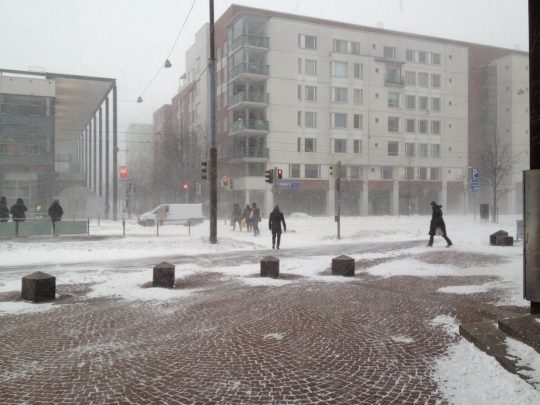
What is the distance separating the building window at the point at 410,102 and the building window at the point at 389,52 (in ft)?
16.3

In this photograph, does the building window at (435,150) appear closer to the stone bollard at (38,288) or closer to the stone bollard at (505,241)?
the stone bollard at (505,241)

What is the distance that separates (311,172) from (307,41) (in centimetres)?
1379

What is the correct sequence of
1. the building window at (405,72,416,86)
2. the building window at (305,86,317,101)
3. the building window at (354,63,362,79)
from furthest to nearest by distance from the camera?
the building window at (405,72,416,86)
the building window at (354,63,362,79)
the building window at (305,86,317,101)

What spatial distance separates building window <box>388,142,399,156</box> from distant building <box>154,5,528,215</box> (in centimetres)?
12

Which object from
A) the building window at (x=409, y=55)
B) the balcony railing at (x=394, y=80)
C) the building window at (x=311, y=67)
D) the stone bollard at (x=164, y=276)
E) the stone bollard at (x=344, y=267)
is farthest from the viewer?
the building window at (x=409, y=55)

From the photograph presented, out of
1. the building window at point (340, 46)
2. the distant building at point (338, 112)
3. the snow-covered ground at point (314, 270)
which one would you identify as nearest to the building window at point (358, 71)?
the distant building at point (338, 112)

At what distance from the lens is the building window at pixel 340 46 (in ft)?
164

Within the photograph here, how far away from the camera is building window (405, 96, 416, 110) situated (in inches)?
2112

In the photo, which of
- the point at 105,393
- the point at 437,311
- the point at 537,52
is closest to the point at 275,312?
the point at 437,311

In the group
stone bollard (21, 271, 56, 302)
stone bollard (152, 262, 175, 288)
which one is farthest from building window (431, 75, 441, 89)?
stone bollard (21, 271, 56, 302)

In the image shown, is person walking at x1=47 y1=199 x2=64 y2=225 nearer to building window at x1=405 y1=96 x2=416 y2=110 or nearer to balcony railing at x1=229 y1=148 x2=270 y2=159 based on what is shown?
balcony railing at x1=229 y1=148 x2=270 y2=159

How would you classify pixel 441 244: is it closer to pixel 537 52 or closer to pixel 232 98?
pixel 537 52

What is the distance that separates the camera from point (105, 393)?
4.28m

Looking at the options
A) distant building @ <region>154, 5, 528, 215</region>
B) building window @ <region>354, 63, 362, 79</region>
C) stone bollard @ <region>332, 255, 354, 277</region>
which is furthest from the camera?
building window @ <region>354, 63, 362, 79</region>
